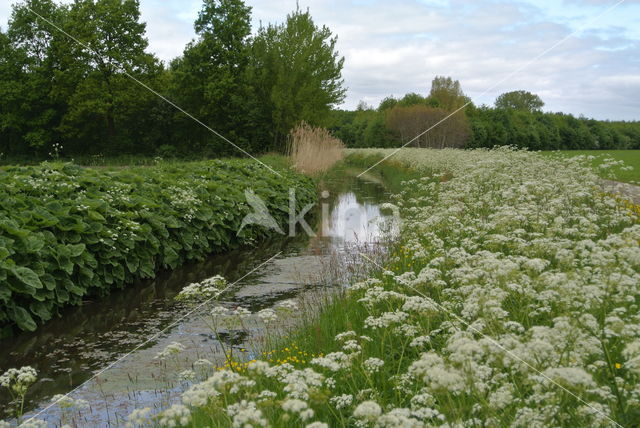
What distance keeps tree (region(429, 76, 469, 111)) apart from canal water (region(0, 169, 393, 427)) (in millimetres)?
56356

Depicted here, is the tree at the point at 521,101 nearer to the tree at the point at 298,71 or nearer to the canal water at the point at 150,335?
the tree at the point at 298,71

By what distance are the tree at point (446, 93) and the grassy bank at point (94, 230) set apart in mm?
55467

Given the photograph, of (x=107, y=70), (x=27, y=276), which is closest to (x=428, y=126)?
(x=107, y=70)

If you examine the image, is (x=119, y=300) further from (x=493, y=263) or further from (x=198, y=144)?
(x=198, y=144)

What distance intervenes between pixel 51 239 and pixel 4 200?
0.85m

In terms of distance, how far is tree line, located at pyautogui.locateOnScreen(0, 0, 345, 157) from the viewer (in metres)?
33.6

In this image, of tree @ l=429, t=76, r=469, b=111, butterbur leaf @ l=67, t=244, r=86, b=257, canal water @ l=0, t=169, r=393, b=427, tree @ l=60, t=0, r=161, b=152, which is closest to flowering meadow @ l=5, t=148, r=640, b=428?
canal water @ l=0, t=169, r=393, b=427

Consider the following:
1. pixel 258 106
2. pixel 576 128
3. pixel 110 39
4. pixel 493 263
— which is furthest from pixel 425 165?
pixel 576 128

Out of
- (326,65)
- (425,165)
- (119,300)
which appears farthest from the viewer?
(326,65)

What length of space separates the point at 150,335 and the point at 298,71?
2682 cm

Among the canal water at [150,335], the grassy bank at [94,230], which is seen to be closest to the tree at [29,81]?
the grassy bank at [94,230]

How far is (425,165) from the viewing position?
22344 mm

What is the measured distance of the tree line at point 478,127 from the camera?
44.0m

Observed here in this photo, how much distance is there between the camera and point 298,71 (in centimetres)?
3155
